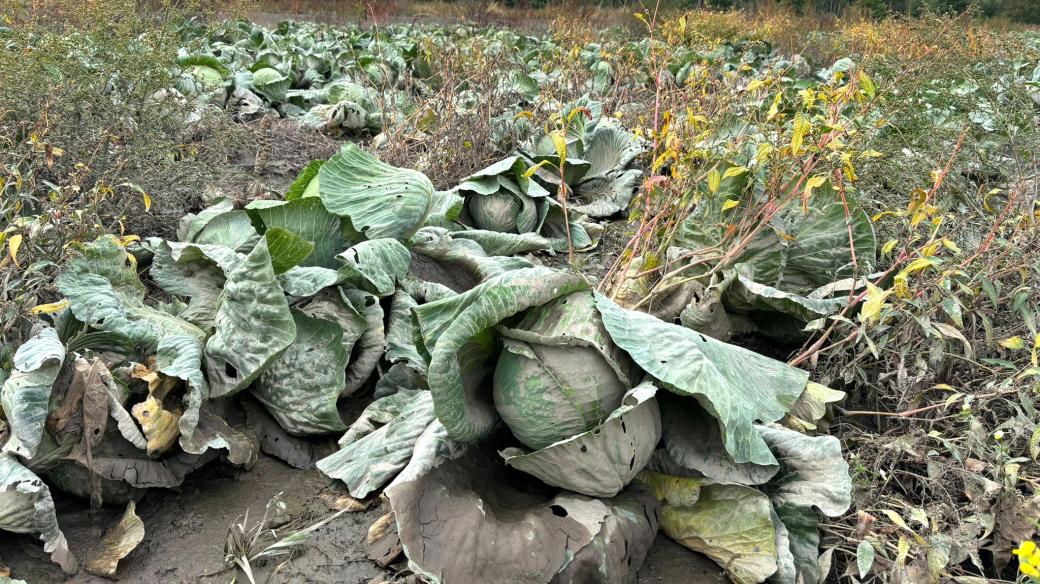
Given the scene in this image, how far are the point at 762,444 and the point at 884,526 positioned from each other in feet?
1.56

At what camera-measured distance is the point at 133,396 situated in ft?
8.73

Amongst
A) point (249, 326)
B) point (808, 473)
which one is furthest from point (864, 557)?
point (249, 326)

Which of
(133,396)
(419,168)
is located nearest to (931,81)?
(419,168)

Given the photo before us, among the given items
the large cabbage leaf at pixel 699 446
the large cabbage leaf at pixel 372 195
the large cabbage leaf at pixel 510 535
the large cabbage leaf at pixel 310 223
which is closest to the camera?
the large cabbage leaf at pixel 510 535

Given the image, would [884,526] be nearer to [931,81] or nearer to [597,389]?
[597,389]

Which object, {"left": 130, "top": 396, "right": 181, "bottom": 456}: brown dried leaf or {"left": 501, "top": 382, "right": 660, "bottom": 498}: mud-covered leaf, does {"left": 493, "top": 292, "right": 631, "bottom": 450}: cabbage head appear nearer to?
{"left": 501, "top": 382, "right": 660, "bottom": 498}: mud-covered leaf

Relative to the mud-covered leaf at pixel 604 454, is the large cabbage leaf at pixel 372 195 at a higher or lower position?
higher

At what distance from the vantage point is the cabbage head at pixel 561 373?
225 cm

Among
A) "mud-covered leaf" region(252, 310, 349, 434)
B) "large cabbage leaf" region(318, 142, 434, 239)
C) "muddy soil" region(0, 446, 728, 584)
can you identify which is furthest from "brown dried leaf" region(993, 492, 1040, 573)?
"large cabbage leaf" region(318, 142, 434, 239)

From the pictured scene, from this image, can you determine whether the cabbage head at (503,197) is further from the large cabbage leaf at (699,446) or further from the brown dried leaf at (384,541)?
the brown dried leaf at (384,541)

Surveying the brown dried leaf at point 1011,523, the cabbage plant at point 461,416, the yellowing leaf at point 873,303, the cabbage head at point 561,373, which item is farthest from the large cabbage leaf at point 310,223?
the brown dried leaf at point 1011,523

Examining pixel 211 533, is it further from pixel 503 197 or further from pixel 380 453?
pixel 503 197

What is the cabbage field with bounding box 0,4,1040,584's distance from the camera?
88.1 inches

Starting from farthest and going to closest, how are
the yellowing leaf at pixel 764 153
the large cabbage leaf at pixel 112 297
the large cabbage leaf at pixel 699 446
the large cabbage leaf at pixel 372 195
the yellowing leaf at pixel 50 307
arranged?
the large cabbage leaf at pixel 372 195, the yellowing leaf at pixel 764 153, the large cabbage leaf at pixel 112 297, the yellowing leaf at pixel 50 307, the large cabbage leaf at pixel 699 446
